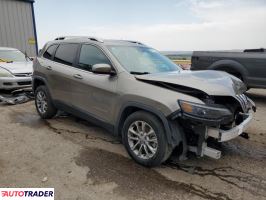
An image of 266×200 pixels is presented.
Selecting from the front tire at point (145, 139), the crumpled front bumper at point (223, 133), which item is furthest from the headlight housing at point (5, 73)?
the crumpled front bumper at point (223, 133)

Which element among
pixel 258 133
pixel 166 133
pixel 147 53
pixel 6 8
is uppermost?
pixel 6 8

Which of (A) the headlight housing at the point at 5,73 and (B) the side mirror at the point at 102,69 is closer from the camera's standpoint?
(B) the side mirror at the point at 102,69

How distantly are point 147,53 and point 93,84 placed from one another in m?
1.18

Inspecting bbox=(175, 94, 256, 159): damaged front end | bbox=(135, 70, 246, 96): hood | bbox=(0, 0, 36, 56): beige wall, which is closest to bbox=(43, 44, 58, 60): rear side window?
bbox=(135, 70, 246, 96): hood

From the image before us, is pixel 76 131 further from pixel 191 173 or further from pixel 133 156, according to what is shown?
pixel 191 173

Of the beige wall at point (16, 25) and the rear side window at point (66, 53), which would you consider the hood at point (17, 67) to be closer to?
the rear side window at point (66, 53)

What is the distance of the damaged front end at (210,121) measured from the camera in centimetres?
318

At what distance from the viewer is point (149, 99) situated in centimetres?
349

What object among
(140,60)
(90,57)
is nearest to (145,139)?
(140,60)

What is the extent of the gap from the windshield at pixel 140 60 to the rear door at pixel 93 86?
0.76 ft

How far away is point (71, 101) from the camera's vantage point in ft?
16.1

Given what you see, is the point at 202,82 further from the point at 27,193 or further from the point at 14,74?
the point at 14,74

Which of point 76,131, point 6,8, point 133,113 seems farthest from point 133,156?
point 6,8

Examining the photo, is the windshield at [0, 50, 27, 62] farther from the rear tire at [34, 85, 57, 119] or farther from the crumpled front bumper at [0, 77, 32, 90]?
the rear tire at [34, 85, 57, 119]
